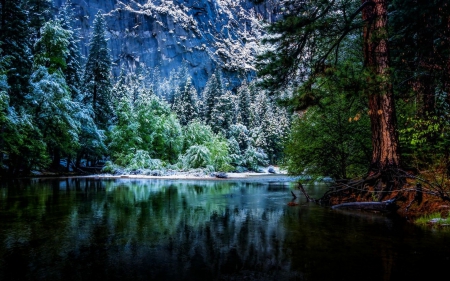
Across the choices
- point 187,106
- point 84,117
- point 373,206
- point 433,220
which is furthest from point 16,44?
point 187,106

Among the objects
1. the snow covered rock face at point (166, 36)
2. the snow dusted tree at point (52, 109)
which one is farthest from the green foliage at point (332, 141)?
the snow covered rock face at point (166, 36)

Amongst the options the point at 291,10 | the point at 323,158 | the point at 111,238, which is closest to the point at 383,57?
the point at 291,10

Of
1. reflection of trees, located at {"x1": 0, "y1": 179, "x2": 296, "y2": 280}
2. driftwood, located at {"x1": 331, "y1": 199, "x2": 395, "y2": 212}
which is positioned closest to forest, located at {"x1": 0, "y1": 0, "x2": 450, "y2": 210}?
driftwood, located at {"x1": 331, "y1": 199, "x2": 395, "y2": 212}

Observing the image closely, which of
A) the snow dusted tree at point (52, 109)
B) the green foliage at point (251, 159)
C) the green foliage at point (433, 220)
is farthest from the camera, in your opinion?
the green foliage at point (251, 159)

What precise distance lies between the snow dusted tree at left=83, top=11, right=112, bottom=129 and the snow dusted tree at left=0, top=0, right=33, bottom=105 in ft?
40.8

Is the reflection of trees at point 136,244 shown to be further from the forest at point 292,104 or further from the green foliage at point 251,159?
the green foliage at point 251,159

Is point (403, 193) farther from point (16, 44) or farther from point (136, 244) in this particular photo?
point (16, 44)

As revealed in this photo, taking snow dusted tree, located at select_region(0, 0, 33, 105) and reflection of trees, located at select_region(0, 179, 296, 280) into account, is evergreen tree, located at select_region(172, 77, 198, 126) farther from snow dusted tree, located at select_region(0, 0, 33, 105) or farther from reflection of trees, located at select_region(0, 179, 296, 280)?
reflection of trees, located at select_region(0, 179, 296, 280)

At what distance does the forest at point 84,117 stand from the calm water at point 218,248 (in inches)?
188

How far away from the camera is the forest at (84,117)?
82.5 feet

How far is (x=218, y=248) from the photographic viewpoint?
4934 millimetres

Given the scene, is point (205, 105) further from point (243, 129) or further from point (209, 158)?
point (209, 158)

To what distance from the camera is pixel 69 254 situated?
4504 mm

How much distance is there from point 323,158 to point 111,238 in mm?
8387
